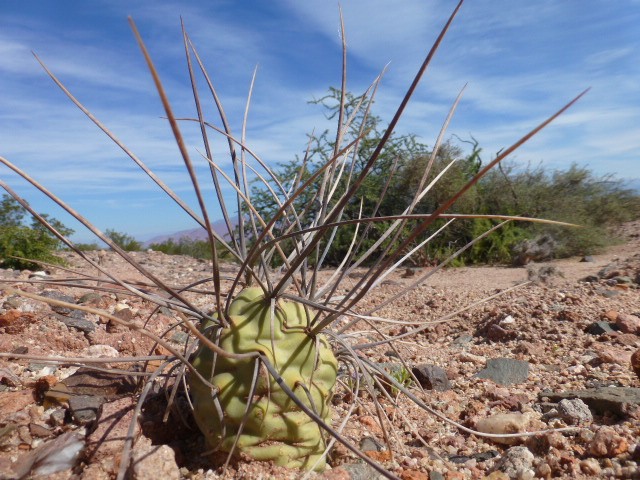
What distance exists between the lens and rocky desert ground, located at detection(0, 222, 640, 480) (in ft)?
5.65

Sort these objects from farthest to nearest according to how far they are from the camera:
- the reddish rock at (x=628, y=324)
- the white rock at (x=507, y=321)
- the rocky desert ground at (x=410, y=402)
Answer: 1. the white rock at (x=507, y=321)
2. the reddish rock at (x=628, y=324)
3. the rocky desert ground at (x=410, y=402)

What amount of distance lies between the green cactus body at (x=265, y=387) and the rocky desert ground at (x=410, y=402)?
0.24 feet

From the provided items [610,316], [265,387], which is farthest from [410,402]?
[610,316]

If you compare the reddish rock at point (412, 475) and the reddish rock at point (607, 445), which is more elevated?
the reddish rock at point (607, 445)

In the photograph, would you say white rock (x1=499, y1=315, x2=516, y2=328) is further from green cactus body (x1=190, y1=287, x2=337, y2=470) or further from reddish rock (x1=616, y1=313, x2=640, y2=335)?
green cactus body (x1=190, y1=287, x2=337, y2=470)

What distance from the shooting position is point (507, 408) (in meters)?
2.45

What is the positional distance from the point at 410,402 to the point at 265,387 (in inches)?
47.1

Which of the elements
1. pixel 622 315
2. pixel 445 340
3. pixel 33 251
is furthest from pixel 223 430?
pixel 33 251

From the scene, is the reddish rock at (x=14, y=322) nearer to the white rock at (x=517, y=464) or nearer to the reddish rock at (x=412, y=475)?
the reddish rock at (x=412, y=475)

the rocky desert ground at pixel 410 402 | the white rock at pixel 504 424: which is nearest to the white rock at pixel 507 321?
the rocky desert ground at pixel 410 402

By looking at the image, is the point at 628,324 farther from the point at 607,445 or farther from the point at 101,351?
the point at 101,351

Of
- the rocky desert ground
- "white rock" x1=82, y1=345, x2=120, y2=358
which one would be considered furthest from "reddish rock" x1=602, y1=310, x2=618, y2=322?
"white rock" x1=82, y1=345, x2=120, y2=358

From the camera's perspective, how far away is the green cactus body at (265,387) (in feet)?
5.24

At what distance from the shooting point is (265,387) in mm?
1588
